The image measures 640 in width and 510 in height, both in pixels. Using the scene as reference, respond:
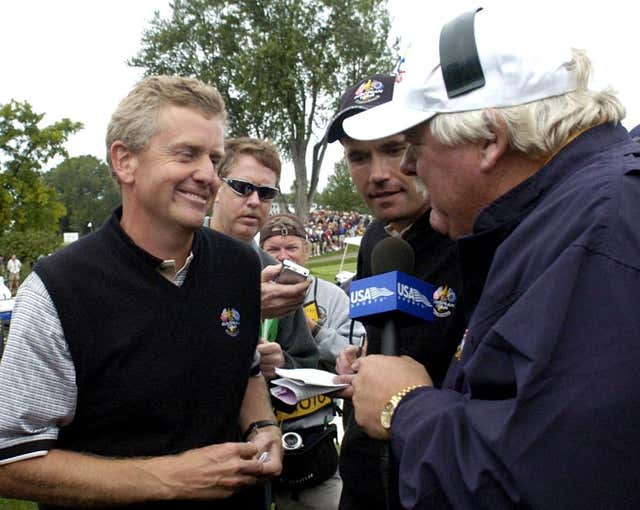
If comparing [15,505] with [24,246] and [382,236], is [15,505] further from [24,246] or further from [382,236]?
[24,246]

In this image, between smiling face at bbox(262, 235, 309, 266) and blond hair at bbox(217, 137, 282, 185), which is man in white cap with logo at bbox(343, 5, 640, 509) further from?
smiling face at bbox(262, 235, 309, 266)

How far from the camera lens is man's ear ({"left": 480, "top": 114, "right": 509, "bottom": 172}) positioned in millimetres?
1615

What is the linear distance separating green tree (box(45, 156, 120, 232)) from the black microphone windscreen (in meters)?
101

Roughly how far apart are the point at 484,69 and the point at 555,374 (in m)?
0.83

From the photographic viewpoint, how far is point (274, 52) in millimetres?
29469

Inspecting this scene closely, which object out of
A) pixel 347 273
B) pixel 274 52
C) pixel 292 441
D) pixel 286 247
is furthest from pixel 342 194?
pixel 292 441

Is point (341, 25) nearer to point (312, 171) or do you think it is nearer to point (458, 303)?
point (312, 171)

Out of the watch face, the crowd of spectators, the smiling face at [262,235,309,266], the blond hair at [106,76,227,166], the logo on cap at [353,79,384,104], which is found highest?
the blond hair at [106,76,227,166]

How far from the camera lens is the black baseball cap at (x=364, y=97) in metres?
2.67

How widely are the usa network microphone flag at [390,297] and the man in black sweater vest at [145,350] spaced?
2.00 ft

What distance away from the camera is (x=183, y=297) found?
2283 mm

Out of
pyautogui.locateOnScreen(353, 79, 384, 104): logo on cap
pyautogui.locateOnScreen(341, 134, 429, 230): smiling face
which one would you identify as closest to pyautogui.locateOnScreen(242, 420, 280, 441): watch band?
pyautogui.locateOnScreen(341, 134, 429, 230): smiling face

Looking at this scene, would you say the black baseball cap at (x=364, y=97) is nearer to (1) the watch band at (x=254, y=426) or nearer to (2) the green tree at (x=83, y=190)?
(1) the watch band at (x=254, y=426)

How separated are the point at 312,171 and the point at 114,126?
3158cm
